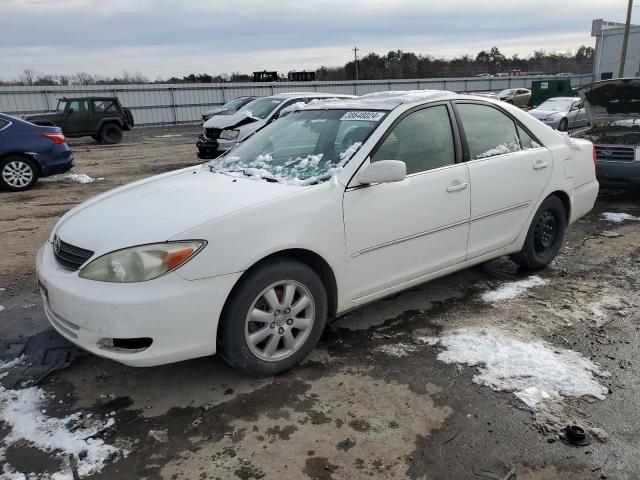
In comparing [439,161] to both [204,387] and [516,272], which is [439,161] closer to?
[516,272]

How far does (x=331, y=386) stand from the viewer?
3.08 m

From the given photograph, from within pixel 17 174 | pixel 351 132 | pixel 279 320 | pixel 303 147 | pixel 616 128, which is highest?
pixel 351 132

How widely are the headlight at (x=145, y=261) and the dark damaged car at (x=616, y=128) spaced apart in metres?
6.83

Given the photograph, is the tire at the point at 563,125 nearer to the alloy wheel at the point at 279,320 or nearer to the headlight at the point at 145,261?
the alloy wheel at the point at 279,320

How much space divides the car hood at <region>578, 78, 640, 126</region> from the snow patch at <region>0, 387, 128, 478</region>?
752cm

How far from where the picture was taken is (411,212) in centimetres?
355

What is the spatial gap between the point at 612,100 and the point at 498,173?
4.80m

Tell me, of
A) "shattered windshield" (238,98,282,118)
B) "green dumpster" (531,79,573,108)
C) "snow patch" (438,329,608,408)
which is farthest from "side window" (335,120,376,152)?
"green dumpster" (531,79,573,108)

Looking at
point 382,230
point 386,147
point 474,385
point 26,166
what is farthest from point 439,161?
point 26,166

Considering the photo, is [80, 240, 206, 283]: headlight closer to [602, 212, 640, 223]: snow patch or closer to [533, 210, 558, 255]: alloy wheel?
[533, 210, 558, 255]: alloy wheel

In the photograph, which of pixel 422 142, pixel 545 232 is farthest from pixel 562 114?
pixel 422 142

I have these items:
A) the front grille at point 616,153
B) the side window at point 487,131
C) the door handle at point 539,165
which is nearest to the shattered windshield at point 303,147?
the side window at point 487,131

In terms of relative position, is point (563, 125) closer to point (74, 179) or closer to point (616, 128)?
point (616, 128)

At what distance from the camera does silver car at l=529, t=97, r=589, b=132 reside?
59.0 ft
